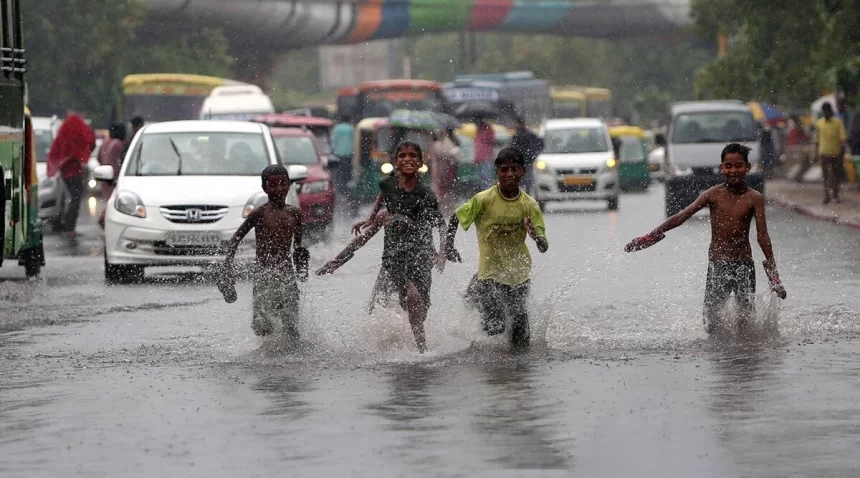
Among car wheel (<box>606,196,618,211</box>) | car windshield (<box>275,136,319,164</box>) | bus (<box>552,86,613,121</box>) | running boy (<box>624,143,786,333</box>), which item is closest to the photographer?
running boy (<box>624,143,786,333</box>)

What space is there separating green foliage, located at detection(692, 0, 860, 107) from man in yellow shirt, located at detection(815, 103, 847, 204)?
225cm

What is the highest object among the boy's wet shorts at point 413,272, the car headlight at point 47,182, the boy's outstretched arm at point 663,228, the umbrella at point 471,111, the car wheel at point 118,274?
the boy's outstretched arm at point 663,228

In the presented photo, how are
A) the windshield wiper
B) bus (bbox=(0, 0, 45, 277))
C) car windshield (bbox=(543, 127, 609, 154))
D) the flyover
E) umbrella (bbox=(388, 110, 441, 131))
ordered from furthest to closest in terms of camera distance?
the flyover, umbrella (bbox=(388, 110, 441, 131)), car windshield (bbox=(543, 127, 609, 154)), the windshield wiper, bus (bbox=(0, 0, 45, 277))

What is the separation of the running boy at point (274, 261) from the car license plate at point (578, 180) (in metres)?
22.0

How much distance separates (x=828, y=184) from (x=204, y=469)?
24.0 meters

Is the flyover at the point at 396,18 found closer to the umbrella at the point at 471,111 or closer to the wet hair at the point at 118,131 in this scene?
the umbrella at the point at 471,111

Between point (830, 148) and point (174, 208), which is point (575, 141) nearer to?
point (830, 148)

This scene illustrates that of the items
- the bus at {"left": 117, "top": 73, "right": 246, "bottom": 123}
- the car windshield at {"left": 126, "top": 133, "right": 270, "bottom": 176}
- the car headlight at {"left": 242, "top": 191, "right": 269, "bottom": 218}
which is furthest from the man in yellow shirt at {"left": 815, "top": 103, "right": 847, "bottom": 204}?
the bus at {"left": 117, "top": 73, "right": 246, "bottom": 123}

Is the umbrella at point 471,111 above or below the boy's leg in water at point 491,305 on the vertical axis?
below

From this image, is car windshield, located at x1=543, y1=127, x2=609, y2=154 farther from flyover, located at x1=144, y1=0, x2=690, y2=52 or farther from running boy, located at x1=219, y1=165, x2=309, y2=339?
flyover, located at x1=144, y1=0, x2=690, y2=52

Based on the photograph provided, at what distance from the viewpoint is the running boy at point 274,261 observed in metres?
11.3

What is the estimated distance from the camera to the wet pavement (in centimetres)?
745

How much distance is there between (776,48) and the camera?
40.8 metres

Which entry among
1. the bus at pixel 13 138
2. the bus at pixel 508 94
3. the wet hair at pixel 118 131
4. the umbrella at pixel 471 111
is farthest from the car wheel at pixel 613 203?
the bus at pixel 508 94
